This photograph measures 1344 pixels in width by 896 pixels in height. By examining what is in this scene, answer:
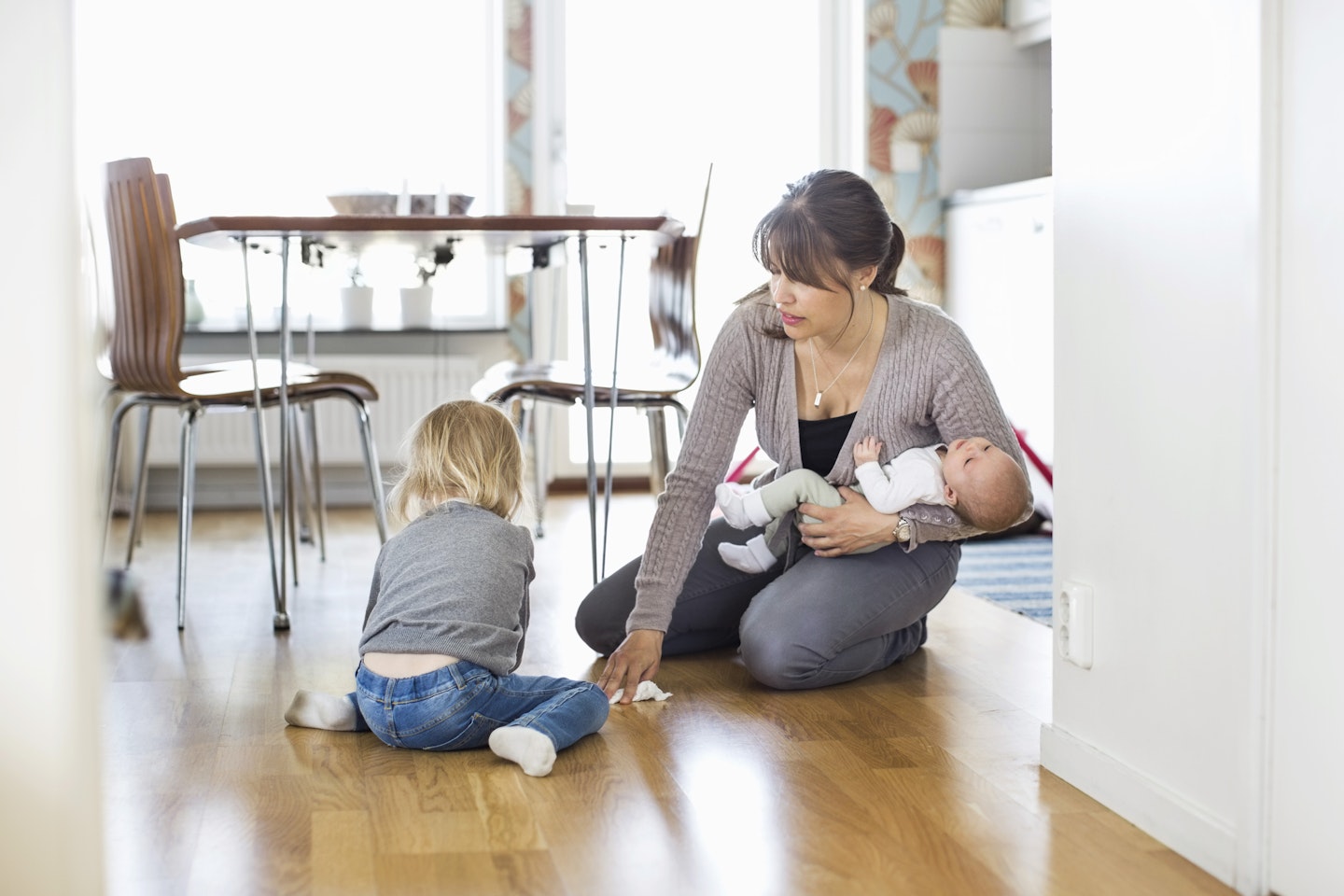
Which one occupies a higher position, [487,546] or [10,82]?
[10,82]

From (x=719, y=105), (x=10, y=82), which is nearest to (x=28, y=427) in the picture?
(x=10, y=82)

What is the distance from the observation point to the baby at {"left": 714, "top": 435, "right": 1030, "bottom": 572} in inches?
77.2

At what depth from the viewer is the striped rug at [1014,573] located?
2789 millimetres

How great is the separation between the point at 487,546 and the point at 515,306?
3093mm

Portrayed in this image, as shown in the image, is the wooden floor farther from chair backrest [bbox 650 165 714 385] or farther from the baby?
chair backrest [bbox 650 165 714 385]

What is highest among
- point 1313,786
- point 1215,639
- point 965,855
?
point 1215,639

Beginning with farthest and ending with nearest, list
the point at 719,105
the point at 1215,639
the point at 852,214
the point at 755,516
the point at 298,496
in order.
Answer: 1. the point at 719,105
2. the point at 298,496
3. the point at 755,516
4. the point at 852,214
5. the point at 1215,639

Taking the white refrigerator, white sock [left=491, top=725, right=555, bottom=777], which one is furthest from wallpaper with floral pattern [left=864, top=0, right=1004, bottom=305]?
white sock [left=491, top=725, right=555, bottom=777]

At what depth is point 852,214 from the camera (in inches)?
76.7

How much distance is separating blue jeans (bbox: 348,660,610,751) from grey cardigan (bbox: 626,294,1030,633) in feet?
0.88

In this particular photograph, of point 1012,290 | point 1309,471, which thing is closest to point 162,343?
point 1309,471

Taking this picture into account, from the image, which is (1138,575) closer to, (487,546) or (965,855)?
(965,855)

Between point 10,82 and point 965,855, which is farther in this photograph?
point 965,855

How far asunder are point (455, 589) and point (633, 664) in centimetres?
37
